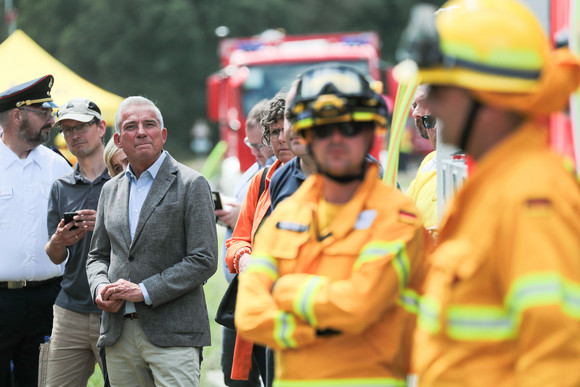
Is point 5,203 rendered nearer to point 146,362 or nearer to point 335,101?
point 146,362

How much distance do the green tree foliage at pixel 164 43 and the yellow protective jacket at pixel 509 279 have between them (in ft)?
147

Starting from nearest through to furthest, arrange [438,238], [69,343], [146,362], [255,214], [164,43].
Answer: [438,238] → [255,214] → [146,362] → [69,343] → [164,43]

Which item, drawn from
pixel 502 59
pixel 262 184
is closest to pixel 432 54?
pixel 502 59

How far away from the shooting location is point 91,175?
18.8ft

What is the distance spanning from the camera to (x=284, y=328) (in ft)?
8.34

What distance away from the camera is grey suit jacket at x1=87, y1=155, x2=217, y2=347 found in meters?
4.62

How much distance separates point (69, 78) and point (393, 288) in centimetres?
1022

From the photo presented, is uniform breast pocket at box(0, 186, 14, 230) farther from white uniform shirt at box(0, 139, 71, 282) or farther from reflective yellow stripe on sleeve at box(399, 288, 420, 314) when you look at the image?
reflective yellow stripe on sleeve at box(399, 288, 420, 314)

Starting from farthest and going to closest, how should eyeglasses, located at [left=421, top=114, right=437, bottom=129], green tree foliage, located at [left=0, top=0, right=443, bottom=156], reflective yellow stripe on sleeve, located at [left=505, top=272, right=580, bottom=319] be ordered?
green tree foliage, located at [left=0, top=0, right=443, bottom=156] → eyeglasses, located at [left=421, top=114, right=437, bottom=129] → reflective yellow stripe on sleeve, located at [left=505, top=272, right=580, bottom=319]

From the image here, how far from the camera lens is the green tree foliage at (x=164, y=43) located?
4691cm

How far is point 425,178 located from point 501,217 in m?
2.96

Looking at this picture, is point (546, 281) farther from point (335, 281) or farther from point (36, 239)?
point (36, 239)

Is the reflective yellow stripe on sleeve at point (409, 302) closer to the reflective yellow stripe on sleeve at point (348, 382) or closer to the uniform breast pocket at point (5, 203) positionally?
the reflective yellow stripe on sleeve at point (348, 382)

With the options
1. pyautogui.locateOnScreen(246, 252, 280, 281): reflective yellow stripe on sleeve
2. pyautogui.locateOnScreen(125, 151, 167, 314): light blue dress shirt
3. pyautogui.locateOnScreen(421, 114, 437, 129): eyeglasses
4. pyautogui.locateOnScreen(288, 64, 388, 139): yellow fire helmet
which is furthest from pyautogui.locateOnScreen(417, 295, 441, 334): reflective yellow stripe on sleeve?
pyautogui.locateOnScreen(421, 114, 437, 129): eyeglasses
